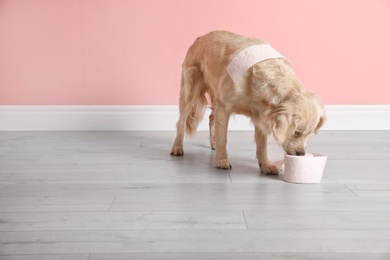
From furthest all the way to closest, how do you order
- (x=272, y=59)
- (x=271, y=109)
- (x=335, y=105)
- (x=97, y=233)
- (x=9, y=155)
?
(x=335, y=105) < (x=9, y=155) < (x=272, y=59) < (x=271, y=109) < (x=97, y=233)

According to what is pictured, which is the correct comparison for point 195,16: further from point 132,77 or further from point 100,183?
point 100,183

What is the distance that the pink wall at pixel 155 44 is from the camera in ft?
14.1

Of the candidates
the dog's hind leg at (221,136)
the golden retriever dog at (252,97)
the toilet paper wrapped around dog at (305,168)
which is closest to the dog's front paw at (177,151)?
the golden retriever dog at (252,97)

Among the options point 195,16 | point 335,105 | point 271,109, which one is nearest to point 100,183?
point 271,109

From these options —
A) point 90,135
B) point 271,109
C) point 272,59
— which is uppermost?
point 272,59

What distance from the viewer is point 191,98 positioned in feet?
11.2

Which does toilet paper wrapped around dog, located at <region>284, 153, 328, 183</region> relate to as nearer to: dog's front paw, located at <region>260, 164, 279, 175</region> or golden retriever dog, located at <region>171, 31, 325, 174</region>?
golden retriever dog, located at <region>171, 31, 325, 174</region>

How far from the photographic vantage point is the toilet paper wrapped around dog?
262 centimetres

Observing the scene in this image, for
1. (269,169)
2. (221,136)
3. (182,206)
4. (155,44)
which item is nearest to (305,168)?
(269,169)

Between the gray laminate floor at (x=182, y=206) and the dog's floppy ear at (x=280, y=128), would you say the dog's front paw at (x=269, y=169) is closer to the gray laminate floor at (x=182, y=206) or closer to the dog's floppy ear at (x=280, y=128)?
the gray laminate floor at (x=182, y=206)

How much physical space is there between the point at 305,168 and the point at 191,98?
3.52ft

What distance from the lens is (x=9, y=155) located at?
11.2ft

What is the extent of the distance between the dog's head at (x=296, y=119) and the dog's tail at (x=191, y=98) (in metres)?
0.92

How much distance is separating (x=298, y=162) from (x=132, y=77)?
7.12ft
